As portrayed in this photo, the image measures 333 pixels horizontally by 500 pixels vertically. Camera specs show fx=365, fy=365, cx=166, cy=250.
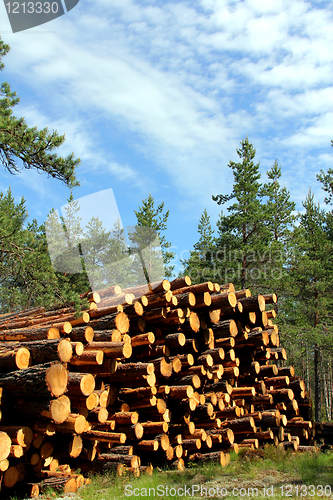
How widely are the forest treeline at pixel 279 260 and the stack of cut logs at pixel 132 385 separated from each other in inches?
360

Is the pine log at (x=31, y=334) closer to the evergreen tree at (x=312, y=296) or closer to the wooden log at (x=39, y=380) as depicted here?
the wooden log at (x=39, y=380)

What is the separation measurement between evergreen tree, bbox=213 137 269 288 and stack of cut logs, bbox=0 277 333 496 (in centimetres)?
904

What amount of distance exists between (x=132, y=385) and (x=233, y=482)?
240 cm

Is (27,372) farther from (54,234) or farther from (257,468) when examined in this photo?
(54,234)

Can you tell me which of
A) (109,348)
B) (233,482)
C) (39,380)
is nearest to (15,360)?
(39,380)

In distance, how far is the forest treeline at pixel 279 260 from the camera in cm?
1844

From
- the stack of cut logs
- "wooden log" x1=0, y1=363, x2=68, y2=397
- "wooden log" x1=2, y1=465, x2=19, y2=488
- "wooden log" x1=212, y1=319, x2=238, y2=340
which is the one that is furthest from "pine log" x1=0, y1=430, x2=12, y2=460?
"wooden log" x1=212, y1=319, x2=238, y2=340

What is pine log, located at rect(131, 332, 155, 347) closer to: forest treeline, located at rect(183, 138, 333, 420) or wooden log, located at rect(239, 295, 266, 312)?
wooden log, located at rect(239, 295, 266, 312)

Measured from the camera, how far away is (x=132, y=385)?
23.1ft

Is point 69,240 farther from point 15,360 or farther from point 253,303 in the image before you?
point 15,360

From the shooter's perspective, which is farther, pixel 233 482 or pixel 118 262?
pixel 118 262

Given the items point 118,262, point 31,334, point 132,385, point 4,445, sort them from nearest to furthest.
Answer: point 4,445, point 31,334, point 132,385, point 118,262

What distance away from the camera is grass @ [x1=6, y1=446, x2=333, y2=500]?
5430mm

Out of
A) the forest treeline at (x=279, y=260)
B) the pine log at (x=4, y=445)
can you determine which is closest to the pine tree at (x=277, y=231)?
the forest treeline at (x=279, y=260)
